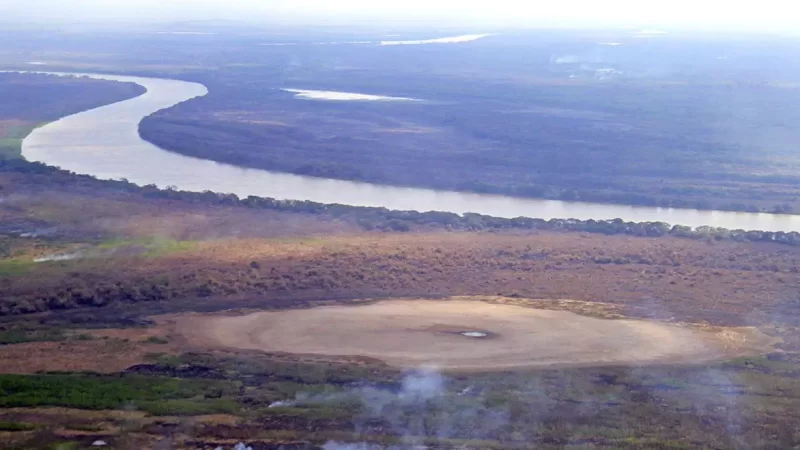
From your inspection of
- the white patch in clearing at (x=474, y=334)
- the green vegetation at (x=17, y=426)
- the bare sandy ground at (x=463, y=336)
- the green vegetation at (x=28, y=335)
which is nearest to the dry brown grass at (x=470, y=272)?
the bare sandy ground at (x=463, y=336)

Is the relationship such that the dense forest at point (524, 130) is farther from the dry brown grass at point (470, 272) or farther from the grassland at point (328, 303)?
the dry brown grass at point (470, 272)

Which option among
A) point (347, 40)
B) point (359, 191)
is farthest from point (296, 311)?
point (347, 40)

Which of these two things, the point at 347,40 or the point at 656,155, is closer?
the point at 656,155

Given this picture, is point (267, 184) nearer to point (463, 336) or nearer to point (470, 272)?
point (470, 272)

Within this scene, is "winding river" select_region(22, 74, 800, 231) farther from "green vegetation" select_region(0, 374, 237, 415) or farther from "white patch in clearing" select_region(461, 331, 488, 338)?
"green vegetation" select_region(0, 374, 237, 415)

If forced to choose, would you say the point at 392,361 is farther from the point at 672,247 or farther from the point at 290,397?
the point at 672,247
